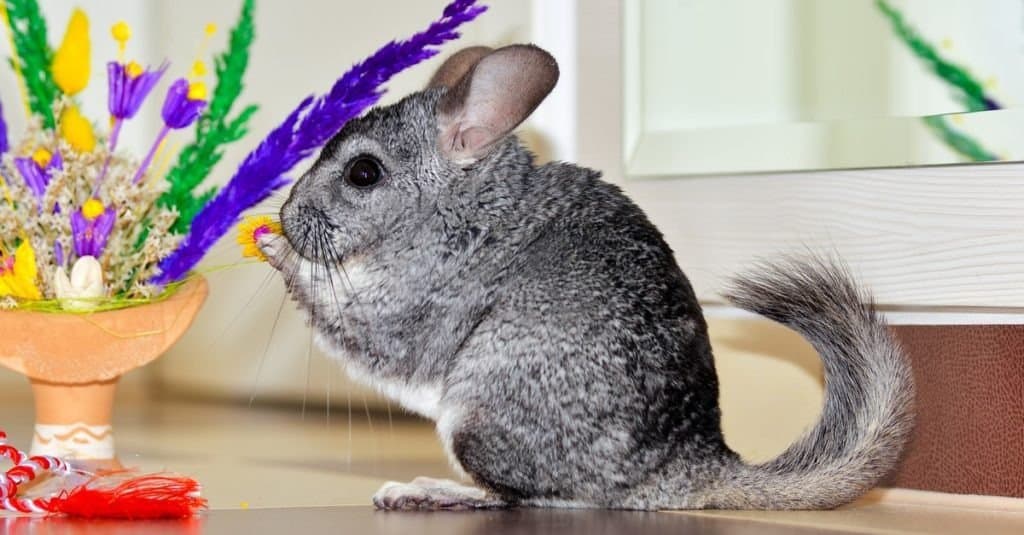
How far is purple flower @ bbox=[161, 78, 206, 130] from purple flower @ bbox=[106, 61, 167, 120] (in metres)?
0.03

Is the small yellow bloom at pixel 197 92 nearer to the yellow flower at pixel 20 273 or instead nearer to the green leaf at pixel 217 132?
the green leaf at pixel 217 132

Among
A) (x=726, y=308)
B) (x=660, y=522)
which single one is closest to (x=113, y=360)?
(x=660, y=522)

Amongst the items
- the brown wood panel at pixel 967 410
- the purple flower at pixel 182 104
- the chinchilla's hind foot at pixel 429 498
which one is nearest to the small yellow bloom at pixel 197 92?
the purple flower at pixel 182 104

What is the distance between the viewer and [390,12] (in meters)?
2.55

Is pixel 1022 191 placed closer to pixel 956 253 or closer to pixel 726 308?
pixel 956 253

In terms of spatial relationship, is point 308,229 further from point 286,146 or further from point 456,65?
point 456,65

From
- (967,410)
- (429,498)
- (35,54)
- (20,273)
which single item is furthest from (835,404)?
(35,54)

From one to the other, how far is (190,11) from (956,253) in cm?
217

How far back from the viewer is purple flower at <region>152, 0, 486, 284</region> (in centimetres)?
159

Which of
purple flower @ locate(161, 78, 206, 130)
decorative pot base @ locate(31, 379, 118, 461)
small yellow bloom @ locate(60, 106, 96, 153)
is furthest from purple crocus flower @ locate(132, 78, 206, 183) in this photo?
decorative pot base @ locate(31, 379, 118, 461)

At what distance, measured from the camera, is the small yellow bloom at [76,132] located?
5.30ft

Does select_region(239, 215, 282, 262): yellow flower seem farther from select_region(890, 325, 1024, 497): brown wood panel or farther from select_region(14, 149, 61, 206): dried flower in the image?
select_region(890, 325, 1024, 497): brown wood panel

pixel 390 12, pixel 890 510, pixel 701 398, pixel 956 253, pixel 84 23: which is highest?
pixel 390 12

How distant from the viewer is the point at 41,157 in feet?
5.31
